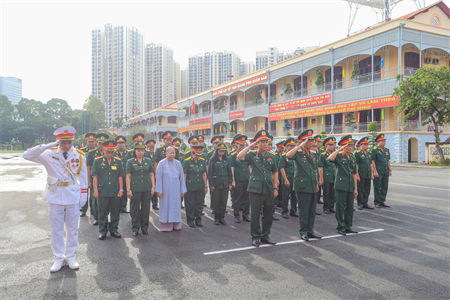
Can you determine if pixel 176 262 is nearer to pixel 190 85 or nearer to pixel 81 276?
pixel 81 276

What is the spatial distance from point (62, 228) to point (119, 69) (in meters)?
125

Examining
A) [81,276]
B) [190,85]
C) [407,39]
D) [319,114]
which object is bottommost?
[81,276]

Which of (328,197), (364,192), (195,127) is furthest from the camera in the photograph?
(195,127)

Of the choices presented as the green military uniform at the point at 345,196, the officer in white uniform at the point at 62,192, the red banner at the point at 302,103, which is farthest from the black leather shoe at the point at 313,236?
the red banner at the point at 302,103

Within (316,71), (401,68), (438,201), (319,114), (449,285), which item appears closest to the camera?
(449,285)

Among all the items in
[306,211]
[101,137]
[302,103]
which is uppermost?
[302,103]

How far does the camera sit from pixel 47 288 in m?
3.79

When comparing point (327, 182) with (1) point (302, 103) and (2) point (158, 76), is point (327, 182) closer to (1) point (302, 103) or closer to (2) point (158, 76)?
(1) point (302, 103)

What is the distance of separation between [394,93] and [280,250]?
2274 centimetres

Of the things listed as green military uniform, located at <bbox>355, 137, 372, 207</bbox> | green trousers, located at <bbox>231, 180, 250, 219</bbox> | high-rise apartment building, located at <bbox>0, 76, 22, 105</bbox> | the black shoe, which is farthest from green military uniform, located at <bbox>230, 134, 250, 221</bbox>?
high-rise apartment building, located at <bbox>0, 76, 22, 105</bbox>

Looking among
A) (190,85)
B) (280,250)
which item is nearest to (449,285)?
(280,250)

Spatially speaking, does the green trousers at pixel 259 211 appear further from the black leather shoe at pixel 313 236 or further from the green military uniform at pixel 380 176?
the green military uniform at pixel 380 176

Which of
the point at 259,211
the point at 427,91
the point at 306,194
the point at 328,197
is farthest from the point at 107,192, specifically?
the point at 427,91

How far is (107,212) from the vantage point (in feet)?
20.1
